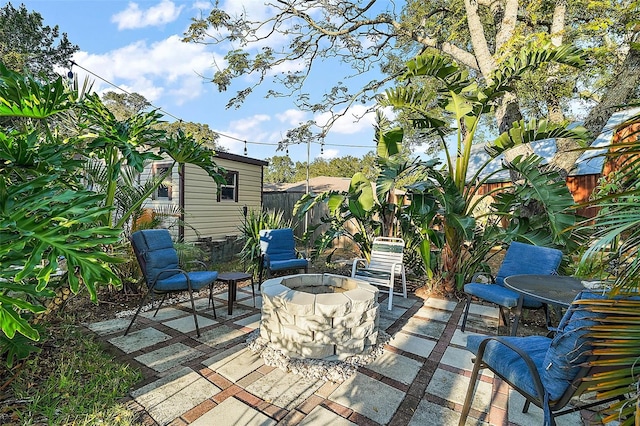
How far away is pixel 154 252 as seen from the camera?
3666mm

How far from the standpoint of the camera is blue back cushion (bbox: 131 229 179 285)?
3.50m

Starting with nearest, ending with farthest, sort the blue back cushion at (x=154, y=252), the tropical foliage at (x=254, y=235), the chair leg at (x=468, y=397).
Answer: the chair leg at (x=468, y=397) → the blue back cushion at (x=154, y=252) → the tropical foliage at (x=254, y=235)

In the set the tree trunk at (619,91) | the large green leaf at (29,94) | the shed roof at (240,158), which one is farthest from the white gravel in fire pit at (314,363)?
the shed roof at (240,158)

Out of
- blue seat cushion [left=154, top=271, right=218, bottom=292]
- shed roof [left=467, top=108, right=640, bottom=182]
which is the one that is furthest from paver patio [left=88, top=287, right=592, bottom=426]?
shed roof [left=467, top=108, right=640, bottom=182]

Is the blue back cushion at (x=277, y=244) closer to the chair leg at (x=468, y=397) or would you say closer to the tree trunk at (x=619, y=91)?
the chair leg at (x=468, y=397)

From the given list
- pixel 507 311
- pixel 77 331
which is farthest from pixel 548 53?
pixel 77 331

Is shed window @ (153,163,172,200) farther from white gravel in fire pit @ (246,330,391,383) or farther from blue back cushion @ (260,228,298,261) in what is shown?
white gravel in fire pit @ (246,330,391,383)

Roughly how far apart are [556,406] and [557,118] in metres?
6.92

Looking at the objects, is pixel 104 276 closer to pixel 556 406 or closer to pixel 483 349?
pixel 483 349

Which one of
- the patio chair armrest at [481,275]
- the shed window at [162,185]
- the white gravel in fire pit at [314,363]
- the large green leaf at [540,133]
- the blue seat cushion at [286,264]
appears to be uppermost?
the large green leaf at [540,133]

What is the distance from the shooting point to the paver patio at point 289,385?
6.93 feet

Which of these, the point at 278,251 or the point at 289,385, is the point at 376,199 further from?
the point at 289,385

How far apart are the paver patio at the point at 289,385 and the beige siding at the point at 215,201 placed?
16.4 ft

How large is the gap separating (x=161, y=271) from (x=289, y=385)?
6.47 ft
